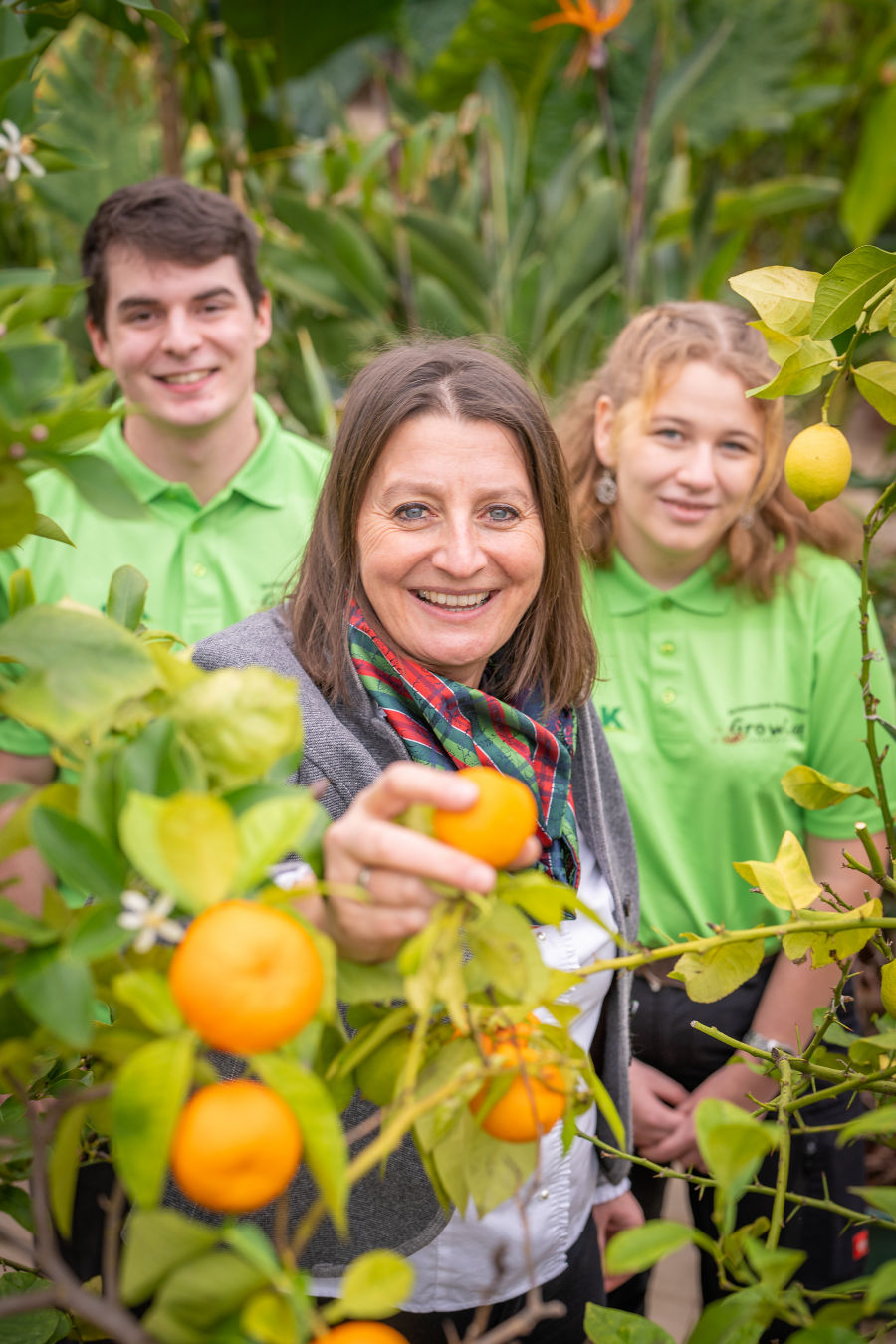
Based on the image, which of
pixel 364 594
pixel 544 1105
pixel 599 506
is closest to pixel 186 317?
pixel 599 506

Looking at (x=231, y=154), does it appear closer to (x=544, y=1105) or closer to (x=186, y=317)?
(x=186, y=317)

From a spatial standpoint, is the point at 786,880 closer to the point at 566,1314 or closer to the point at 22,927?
the point at 22,927

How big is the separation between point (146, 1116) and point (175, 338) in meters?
1.47

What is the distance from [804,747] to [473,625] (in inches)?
24.3

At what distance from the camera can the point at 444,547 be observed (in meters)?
0.94

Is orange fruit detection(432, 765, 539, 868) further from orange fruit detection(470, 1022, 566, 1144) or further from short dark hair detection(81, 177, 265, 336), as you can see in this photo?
short dark hair detection(81, 177, 265, 336)

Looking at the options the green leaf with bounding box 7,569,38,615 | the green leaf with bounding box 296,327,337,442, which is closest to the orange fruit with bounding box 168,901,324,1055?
the green leaf with bounding box 7,569,38,615

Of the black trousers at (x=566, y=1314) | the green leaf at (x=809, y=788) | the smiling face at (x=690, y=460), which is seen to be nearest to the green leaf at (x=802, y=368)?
the green leaf at (x=809, y=788)

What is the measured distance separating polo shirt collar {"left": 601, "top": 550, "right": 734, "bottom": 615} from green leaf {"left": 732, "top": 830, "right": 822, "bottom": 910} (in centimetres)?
78

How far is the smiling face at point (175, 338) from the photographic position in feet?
5.44

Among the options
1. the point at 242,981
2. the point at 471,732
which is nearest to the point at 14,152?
the point at 471,732

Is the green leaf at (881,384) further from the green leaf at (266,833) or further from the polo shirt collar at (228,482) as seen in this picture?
the polo shirt collar at (228,482)

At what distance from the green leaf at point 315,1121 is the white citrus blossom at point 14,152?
666 millimetres

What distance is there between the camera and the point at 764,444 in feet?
4.70
